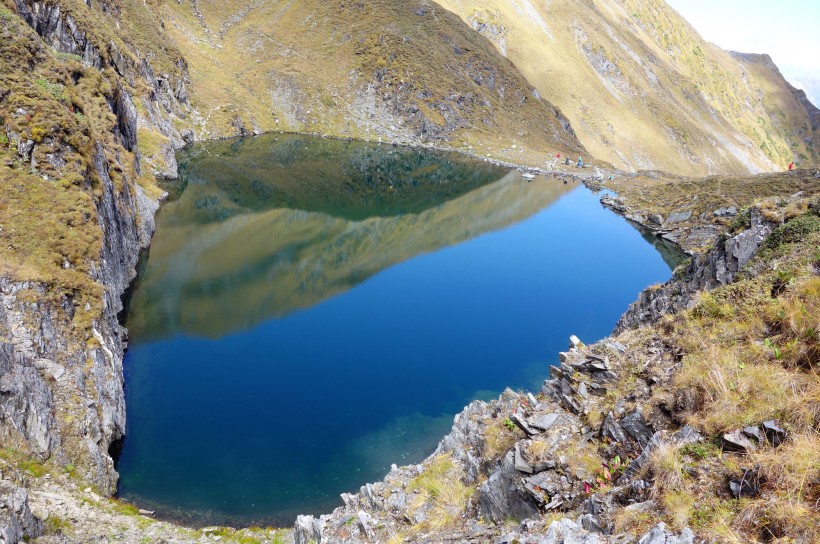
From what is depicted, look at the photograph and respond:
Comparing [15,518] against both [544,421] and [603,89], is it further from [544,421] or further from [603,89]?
[603,89]

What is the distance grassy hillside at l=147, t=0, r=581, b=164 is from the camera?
134875 mm

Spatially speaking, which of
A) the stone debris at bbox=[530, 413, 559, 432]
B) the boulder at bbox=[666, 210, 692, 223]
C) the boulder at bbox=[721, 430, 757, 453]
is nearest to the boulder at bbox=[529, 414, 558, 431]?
the stone debris at bbox=[530, 413, 559, 432]

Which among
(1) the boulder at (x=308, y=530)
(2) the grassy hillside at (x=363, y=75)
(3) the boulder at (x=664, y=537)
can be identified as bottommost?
(1) the boulder at (x=308, y=530)

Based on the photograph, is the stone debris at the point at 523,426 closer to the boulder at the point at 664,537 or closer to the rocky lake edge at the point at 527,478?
the rocky lake edge at the point at 527,478

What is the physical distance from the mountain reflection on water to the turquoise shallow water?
1.10 ft

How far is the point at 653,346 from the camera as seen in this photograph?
17.0 m

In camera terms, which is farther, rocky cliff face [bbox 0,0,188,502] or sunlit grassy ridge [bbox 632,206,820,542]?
rocky cliff face [bbox 0,0,188,502]

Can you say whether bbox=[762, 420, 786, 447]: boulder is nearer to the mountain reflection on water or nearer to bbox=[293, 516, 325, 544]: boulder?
bbox=[293, 516, 325, 544]: boulder

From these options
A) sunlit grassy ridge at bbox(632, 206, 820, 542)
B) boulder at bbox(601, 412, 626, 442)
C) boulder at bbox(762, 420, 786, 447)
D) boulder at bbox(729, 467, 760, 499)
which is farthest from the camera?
boulder at bbox(601, 412, 626, 442)

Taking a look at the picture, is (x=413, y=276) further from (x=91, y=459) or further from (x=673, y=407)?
(x=673, y=407)

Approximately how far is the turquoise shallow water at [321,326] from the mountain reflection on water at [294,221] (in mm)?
336

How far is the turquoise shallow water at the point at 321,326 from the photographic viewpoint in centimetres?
2702

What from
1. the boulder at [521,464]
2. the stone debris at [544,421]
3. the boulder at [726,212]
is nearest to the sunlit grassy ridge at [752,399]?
the stone debris at [544,421]

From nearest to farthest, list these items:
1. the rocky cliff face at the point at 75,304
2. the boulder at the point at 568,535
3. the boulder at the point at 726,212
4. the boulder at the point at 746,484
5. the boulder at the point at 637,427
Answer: the boulder at the point at 746,484
the boulder at the point at 568,535
the boulder at the point at 637,427
the rocky cliff face at the point at 75,304
the boulder at the point at 726,212
